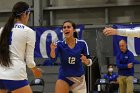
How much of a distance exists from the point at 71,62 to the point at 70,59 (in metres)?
0.05

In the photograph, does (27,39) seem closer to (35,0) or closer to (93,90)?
(93,90)

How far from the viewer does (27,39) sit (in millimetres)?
3879

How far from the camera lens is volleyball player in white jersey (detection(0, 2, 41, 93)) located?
3.78 meters

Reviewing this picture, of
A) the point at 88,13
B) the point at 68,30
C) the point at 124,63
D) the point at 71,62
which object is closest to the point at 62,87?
the point at 71,62

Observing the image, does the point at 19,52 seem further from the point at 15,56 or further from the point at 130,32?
the point at 130,32

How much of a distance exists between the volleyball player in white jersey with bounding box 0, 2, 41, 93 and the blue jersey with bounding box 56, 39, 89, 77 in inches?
54.7

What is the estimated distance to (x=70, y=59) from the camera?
5262mm

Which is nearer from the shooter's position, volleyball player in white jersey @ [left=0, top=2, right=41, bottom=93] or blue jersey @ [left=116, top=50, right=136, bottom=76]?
volleyball player in white jersey @ [left=0, top=2, right=41, bottom=93]

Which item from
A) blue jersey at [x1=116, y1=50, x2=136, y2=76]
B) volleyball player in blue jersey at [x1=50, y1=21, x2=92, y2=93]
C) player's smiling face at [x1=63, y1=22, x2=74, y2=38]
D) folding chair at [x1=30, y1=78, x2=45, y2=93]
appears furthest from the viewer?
folding chair at [x1=30, y1=78, x2=45, y2=93]

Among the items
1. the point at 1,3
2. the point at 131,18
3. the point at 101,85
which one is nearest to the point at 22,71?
the point at 101,85

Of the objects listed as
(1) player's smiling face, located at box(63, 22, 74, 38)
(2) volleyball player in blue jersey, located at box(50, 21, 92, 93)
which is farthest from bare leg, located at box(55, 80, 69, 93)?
(1) player's smiling face, located at box(63, 22, 74, 38)

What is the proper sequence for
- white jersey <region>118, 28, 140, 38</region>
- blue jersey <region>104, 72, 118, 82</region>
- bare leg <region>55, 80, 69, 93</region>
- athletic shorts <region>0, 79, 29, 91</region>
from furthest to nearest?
1. blue jersey <region>104, 72, 118, 82</region>
2. bare leg <region>55, 80, 69, 93</region>
3. white jersey <region>118, 28, 140, 38</region>
4. athletic shorts <region>0, 79, 29, 91</region>

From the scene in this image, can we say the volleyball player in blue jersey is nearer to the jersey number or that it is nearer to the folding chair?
the jersey number

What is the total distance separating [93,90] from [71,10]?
14.5 ft
